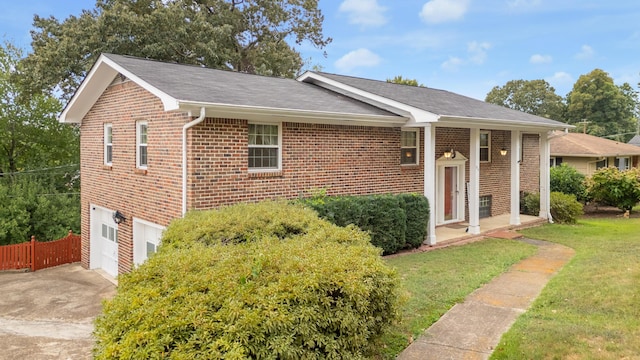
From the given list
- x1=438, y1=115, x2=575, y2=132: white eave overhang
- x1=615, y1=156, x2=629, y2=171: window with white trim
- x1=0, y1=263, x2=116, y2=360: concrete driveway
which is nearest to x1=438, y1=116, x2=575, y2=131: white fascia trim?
x1=438, y1=115, x2=575, y2=132: white eave overhang

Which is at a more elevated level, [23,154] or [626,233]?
[23,154]

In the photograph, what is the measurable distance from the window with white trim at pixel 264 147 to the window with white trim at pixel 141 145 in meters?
2.83

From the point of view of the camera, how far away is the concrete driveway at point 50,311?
7.36 m

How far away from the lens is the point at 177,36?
69.6 feet

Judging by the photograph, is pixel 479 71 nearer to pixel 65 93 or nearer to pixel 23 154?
pixel 65 93

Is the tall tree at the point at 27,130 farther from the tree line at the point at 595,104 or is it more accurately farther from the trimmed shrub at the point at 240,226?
the tree line at the point at 595,104

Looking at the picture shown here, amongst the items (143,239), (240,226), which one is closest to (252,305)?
(240,226)

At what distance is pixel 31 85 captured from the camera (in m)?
19.9

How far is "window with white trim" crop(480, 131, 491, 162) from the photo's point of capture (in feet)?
52.2

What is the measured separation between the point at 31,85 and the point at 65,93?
1729 mm

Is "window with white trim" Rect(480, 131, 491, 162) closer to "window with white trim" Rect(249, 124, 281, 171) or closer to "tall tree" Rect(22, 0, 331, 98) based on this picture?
"window with white trim" Rect(249, 124, 281, 171)

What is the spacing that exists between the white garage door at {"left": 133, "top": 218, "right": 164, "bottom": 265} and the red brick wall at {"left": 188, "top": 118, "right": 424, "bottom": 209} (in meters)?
2.51

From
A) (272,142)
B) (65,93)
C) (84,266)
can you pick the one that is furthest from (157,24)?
(272,142)

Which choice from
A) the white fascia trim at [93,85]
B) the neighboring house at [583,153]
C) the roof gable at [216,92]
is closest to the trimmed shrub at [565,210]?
the roof gable at [216,92]
